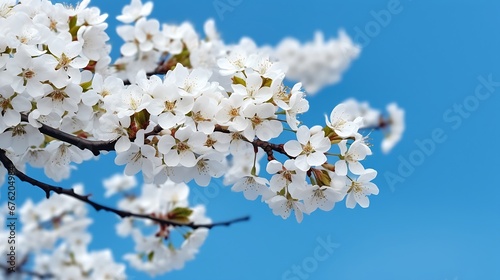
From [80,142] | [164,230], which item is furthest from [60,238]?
[80,142]

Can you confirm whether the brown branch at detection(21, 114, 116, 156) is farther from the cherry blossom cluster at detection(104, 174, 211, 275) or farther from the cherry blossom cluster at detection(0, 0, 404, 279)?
the cherry blossom cluster at detection(104, 174, 211, 275)

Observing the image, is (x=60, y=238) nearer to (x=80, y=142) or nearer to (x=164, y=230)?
(x=164, y=230)

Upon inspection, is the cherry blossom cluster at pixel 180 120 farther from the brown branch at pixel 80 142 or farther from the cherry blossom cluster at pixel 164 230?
the cherry blossom cluster at pixel 164 230

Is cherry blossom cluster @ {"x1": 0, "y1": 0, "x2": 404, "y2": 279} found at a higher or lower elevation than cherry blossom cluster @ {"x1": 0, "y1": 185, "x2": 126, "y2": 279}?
lower

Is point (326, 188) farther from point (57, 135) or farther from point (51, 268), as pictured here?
point (51, 268)

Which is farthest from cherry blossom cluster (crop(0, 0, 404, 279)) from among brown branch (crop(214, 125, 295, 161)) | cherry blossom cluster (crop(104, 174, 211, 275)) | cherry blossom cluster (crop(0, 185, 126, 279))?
cherry blossom cluster (crop(0, 185, 126, 279))

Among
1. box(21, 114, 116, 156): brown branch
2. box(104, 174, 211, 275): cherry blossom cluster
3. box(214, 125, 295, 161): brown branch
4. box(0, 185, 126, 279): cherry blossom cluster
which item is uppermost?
box(0, 185, 126, 279): cherry blossom cluster

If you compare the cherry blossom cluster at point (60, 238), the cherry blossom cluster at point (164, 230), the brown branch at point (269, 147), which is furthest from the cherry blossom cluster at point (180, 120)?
the cherry blossom cluster at point (60, 238)

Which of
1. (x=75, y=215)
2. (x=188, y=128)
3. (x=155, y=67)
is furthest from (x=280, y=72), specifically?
(x=75, y=215)

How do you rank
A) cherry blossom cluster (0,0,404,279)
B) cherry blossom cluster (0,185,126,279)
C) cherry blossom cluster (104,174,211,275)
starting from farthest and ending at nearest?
cherry blossom cluster (0,185,126,279) < cherry blossom cluster (104,174,211,275) < cherry blossom cluster (0,0,404,279)
